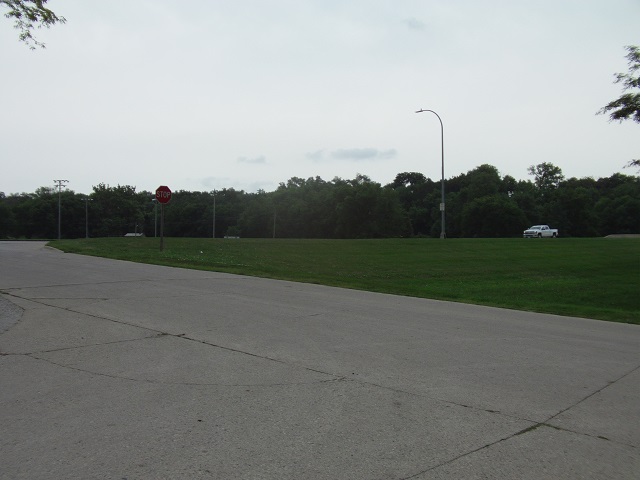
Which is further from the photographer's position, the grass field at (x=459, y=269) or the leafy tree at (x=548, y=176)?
the leafy tree at (x=548, y=176)

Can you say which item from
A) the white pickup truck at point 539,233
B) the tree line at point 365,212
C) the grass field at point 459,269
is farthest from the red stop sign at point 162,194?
the tree line at point 365,212

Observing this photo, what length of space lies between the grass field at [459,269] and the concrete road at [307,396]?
617 centimetres

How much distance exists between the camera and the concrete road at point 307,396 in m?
3.97

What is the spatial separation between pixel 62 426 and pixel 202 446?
52.7 inches

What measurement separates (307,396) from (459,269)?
66.5ft

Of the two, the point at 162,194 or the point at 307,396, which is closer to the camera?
the point at 307,396

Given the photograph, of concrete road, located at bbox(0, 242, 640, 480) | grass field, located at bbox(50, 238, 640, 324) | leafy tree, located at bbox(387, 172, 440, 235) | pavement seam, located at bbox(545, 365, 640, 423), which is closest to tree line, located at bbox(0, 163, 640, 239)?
leafy tree, located at bbox(387, 172, 440, 235)

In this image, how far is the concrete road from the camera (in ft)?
13.0

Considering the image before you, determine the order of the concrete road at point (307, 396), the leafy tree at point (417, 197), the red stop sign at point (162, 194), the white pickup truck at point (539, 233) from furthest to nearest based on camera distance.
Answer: the leafy tree at point (417, 197), the white pickup truck at point (539, 233), the red stop sign at point (162, 194), the concrete road at point (307, 396)

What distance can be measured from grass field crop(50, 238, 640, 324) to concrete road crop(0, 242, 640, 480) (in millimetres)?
6172

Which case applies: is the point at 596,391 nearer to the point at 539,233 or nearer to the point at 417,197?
the point at 539,233

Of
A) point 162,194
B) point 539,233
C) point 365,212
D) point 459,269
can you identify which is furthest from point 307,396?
point 365,212

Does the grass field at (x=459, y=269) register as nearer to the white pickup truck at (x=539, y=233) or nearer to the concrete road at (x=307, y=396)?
the concrete road at (x=307, y=396)

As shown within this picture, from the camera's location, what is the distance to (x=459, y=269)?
24.6 meters
